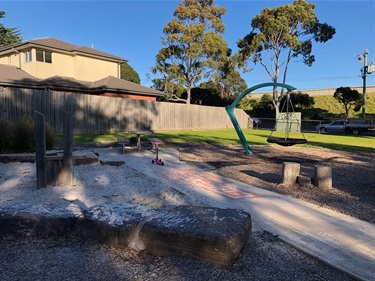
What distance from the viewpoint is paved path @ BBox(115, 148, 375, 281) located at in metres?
3.19

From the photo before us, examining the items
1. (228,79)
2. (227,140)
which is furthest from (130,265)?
(228,79)

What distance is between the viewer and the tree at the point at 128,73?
4700 cm

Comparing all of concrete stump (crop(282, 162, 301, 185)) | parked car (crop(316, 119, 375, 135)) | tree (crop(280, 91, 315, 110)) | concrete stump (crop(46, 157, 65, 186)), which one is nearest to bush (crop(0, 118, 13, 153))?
concrete stump (crop(46, 157, 65, 186))

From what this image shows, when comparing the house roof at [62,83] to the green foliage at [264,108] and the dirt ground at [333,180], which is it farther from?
the green foliage at [264,108]

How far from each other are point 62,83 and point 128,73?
24995 millimetres

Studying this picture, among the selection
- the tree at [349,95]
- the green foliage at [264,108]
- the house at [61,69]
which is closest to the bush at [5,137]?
the house at [61,69]

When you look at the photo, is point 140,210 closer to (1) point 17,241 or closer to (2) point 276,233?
(1) point 17,241

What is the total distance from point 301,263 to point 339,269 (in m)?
0.33

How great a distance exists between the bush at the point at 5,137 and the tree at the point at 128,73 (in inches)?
1551

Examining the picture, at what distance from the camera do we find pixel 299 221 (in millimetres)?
4234

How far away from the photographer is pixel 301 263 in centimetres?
306

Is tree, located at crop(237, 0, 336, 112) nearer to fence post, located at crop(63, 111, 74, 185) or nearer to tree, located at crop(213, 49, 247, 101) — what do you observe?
tree, located at crop(213, 49, 247, 101)

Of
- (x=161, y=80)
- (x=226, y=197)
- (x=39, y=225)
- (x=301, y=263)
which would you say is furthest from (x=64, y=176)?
(x=161, y=80)

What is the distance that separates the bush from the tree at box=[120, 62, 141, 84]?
3941 cm
